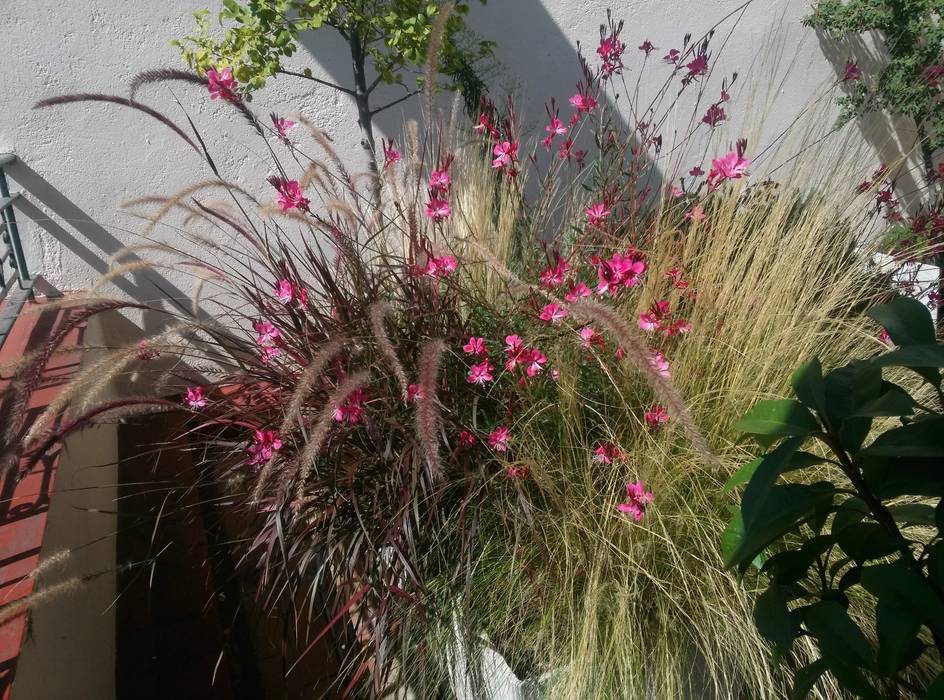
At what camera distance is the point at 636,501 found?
4.79ft

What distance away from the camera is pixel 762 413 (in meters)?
0.97

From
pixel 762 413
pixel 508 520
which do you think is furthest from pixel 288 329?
pixel 762 413

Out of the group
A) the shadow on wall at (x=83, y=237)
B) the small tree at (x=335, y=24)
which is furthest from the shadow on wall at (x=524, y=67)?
the shadow on wall at (x=83, y=237)

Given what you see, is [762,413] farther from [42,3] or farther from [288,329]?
[42,3]

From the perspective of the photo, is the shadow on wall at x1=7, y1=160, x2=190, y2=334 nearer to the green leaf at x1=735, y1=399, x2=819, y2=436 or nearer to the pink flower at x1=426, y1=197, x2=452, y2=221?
the pink flower at x1=426, y1=197, x2=452, y2=221

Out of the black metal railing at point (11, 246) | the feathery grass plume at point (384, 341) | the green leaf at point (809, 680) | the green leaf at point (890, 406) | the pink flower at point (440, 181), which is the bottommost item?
the green leaf at point (809, 680)

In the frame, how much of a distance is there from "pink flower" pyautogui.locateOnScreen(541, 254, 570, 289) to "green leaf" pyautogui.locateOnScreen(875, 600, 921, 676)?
90cm

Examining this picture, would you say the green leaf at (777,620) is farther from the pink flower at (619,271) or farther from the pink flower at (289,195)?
the pink flower at (289,195)

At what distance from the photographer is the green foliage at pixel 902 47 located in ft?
12.2

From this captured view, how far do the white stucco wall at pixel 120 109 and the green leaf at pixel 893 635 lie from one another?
2.86 metres

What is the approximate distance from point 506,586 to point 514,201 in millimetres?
1043

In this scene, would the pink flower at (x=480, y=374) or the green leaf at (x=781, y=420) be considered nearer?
the green leaf at (x=781, y=420)

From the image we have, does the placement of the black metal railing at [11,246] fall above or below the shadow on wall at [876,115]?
above

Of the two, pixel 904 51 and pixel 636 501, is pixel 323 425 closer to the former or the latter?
pixel 636 501
